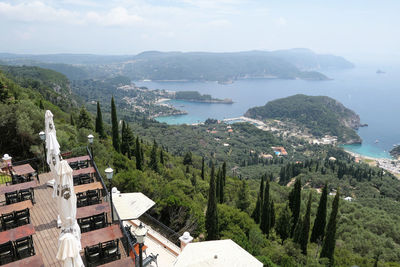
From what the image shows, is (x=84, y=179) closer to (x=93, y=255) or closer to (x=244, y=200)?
(x=93, y=255)

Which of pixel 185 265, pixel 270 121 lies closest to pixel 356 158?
pixel 270 121

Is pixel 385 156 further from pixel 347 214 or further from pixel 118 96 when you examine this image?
pixel 118 96

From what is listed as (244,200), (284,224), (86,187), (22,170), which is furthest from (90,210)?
(244,200)

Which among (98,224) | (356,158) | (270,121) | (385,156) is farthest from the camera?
(270,121)

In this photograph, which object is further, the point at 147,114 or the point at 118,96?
the point at 118,96

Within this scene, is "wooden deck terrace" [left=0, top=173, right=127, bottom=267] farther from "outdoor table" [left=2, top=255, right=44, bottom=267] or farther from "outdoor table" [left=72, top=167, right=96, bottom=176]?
"outdoor table" [left=72, top=167, right=96, bottom=176]

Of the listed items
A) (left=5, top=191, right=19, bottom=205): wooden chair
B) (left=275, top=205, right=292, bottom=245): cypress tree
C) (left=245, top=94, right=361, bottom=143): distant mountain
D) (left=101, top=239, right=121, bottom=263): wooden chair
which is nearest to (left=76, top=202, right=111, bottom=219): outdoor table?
(left=101, top=239, right=121, bottom=263): wooden chair

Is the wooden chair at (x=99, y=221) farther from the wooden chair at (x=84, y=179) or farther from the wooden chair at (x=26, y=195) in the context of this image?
the wooden chair at (x=84, y=179)
